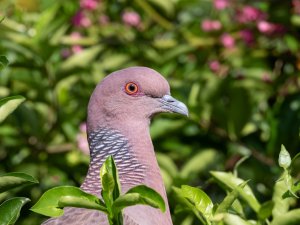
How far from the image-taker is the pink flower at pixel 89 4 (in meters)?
5.41

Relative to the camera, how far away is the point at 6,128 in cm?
494

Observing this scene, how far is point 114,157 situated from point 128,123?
23 centimetres

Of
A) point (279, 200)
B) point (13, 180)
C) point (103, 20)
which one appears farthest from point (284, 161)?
point (103, 20)

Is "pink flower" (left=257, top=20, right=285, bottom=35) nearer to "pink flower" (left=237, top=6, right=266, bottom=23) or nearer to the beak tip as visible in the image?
"pink flower" (left=237, top=6, right=266, bottom=23)

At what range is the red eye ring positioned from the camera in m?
3.61

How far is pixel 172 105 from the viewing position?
3668 millimetres

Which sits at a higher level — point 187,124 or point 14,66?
point 14,66

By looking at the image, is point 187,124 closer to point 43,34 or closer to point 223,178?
point 43,34

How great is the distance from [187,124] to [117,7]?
4.37 feet

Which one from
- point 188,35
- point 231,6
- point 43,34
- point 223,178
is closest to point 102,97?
point 223,178

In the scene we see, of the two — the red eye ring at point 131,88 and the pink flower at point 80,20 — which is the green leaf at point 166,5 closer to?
the pink flower at point 80,20

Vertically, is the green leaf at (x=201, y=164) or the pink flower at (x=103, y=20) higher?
the pink flower at (x=103, y=20)

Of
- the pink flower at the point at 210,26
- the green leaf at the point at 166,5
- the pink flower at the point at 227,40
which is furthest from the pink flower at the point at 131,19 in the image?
the pink flower at the point at 227,40

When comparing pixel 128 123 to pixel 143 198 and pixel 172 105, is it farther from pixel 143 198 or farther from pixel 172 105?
pixel 143 198
